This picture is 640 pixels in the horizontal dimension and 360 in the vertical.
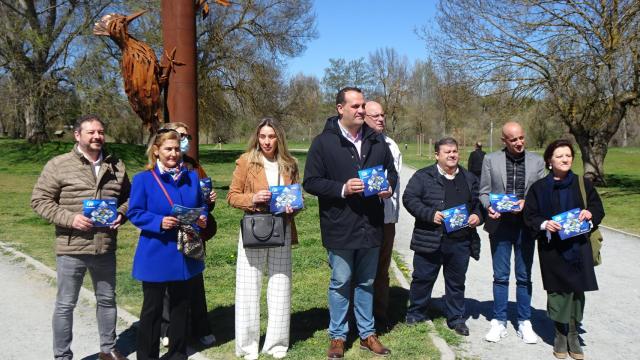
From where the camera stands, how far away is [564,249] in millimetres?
4797

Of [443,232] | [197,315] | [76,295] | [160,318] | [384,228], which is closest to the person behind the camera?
[160,318]

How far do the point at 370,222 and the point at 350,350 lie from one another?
1224mm

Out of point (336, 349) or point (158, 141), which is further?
point (336, 349)

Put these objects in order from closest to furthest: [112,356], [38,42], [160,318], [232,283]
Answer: [160,318], [112,356], [232,283], [38,42]

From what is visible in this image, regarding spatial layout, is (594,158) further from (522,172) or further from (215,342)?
(215,342)

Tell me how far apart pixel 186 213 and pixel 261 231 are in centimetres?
63

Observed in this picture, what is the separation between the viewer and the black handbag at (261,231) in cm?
438

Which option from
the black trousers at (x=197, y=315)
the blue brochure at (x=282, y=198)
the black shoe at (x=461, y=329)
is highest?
the blue brochure at (x=282, y=198)

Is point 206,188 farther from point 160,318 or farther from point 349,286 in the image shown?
point 349,286

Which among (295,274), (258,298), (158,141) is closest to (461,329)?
(258,298)

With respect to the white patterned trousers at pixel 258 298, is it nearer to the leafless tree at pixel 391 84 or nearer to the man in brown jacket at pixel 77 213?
the man in brown jacket at pixel 77 213

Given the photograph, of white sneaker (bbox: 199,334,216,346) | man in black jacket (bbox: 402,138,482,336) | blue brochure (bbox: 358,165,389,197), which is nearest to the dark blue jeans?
man in black jacket (bbox: 402,138,482,336)

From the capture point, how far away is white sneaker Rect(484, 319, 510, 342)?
5.20m

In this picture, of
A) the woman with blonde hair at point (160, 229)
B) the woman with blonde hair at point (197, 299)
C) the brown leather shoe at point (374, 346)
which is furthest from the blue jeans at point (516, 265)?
the woman with blonde hair at point (160, 229)
